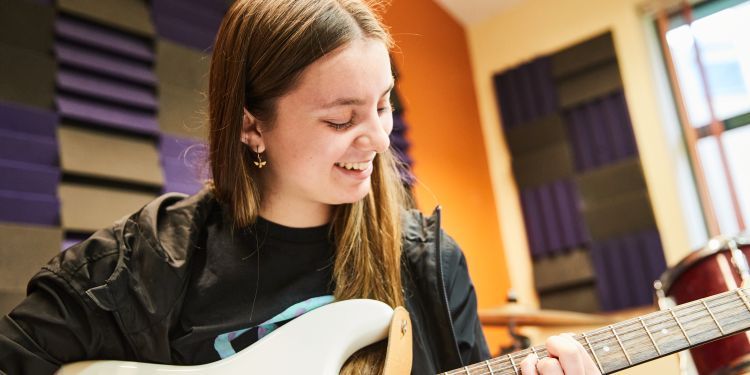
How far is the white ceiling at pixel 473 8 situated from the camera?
166 inches

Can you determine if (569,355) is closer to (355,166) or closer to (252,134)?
(355,166)

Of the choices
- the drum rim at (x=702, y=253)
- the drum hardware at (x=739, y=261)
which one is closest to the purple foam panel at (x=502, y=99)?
the drum rim at (x=702, y=253)

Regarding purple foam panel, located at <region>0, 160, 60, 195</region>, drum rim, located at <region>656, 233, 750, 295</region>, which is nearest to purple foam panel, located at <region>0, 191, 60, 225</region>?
purple foam panel, located at <region>0, 160, 60, 195</region>

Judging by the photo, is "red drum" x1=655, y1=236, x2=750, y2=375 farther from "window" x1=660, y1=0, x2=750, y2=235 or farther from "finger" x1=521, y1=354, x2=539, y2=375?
"window" x1=660, y1=0, x2=750, y2=235

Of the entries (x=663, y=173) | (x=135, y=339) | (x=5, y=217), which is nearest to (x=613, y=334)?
(x=135, y=339)

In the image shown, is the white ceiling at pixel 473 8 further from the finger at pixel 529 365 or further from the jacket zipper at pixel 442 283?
the finger at pixel 529 365

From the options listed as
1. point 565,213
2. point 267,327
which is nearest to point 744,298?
point 267,327

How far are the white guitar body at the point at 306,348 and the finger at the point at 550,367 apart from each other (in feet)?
0.87

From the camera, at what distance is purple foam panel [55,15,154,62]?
6.88 ft

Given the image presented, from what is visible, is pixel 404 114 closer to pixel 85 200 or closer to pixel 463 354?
pixel 85 200

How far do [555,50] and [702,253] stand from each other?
2359 mm

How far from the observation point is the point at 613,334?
1.06m

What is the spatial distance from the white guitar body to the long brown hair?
0.16 feet

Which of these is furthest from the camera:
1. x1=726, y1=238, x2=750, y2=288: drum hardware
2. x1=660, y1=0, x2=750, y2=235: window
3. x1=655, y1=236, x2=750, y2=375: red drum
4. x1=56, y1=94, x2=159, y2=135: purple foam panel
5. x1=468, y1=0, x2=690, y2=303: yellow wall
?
x1=468, y1=0, x2=690, y2=303: yellow wall
